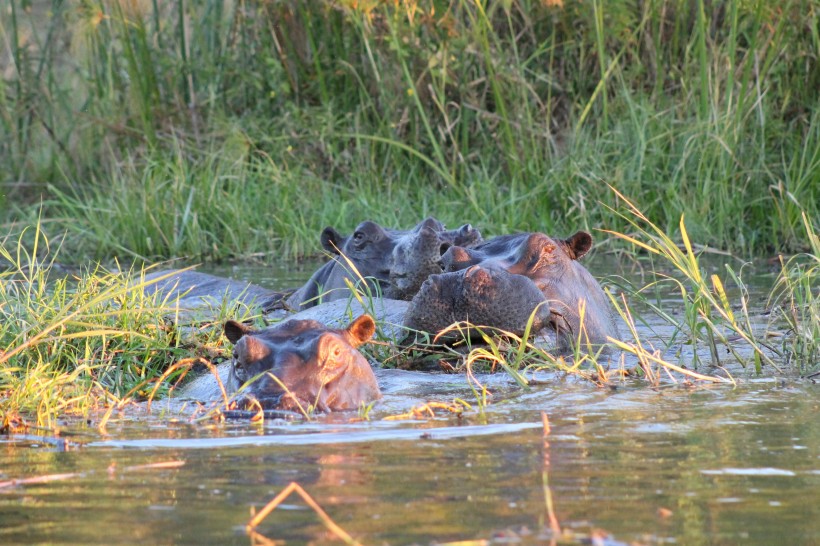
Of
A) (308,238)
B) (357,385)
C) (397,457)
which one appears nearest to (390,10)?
(308,238)

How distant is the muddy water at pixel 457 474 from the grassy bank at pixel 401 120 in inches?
201

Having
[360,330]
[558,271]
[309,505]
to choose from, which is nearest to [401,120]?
[558,271]

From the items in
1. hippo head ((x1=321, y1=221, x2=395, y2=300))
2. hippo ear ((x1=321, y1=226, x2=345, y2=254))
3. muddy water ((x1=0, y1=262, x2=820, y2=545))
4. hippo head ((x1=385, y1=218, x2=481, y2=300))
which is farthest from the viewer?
hippo ear ((x1=321, y1=226, x2=345, y2=254))

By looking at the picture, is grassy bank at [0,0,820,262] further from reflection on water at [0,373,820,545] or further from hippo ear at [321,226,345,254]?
reflection on water at [0,373,820,545]

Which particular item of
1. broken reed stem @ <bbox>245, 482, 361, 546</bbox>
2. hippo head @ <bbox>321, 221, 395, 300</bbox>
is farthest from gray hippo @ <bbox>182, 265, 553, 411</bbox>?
hippo head @ <bbox>321, 221, 395, 300</bbox>

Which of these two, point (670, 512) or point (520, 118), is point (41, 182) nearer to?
point (520, 118)

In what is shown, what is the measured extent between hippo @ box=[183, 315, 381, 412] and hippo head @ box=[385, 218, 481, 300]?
161 cm

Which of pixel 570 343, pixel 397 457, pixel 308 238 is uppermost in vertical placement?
pixel 397 457

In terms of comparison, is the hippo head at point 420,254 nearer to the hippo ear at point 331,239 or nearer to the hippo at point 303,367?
the hippo ear at point 331,239

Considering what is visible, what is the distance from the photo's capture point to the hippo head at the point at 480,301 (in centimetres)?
504

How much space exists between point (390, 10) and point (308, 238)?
1.88 meters

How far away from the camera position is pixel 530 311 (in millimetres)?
5102

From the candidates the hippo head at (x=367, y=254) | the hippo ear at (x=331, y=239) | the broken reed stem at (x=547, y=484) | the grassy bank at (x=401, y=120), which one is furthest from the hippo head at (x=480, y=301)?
the grassy bank at (x=401, y=120)

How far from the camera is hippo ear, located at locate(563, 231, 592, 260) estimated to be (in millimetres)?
5896
